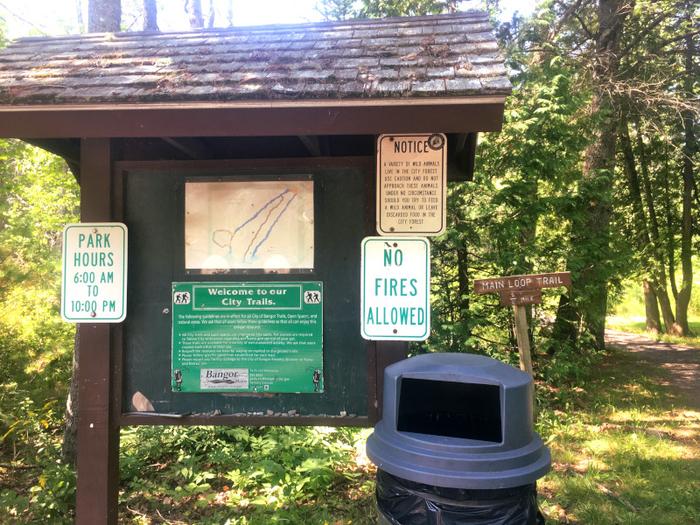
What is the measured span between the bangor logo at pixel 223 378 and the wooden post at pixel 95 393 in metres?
0.57

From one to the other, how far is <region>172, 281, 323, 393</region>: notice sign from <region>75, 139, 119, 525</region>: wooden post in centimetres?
52

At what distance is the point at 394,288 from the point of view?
9.09 ft

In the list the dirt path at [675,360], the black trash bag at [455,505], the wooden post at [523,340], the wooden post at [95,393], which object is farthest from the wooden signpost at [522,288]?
the dirt path at [675,360]

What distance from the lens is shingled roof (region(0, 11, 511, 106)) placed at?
2.31m

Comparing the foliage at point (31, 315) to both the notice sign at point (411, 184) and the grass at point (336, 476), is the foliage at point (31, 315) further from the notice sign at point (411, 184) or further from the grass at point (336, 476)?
the notice sign at point (411, 184)

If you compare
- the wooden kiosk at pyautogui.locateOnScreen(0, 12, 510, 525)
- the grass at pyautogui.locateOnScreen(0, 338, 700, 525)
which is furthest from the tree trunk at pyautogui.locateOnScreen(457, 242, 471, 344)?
the wooden kiosk at pyautogui.locateOnScreen(0, 12, 510, 525)

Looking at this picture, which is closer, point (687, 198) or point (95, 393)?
point (95, 393)

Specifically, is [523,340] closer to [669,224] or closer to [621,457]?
[621,457]

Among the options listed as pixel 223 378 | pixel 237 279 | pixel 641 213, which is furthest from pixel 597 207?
pixel 641 213

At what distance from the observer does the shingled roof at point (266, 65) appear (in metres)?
2.31

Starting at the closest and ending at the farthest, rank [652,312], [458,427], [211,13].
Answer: [458,427]
[211,13]
[652,312]

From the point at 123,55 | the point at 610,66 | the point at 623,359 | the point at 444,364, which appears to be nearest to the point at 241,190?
the point at 123,55

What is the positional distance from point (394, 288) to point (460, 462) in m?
1.05

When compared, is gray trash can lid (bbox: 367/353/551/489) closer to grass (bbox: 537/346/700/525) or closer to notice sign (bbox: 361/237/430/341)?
notice sign (bbox: 361/237/430/341)
